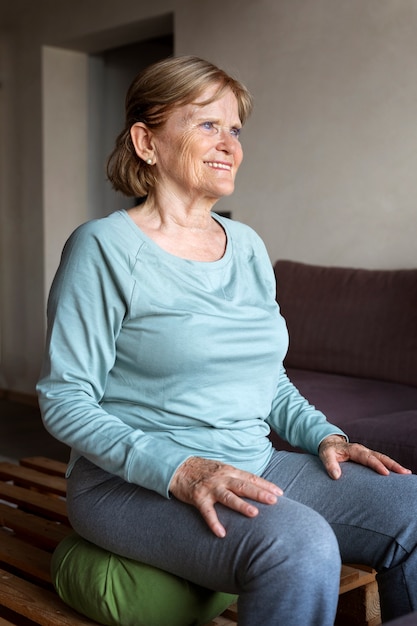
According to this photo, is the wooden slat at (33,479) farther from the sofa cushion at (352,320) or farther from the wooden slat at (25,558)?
the sofa cushion at (352,320)

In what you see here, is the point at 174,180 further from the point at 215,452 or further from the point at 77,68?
the point at 77,68

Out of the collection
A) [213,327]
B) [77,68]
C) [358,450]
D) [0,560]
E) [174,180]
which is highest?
[77,68]

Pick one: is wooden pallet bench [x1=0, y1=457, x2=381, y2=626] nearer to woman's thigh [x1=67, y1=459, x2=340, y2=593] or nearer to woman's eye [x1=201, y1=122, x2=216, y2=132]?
woman's thigh [x1=67, y1=459, x2=340, y2=593]

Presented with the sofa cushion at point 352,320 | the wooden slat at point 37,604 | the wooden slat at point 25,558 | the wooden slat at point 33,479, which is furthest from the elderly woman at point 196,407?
the sofa cushion at point 352,320

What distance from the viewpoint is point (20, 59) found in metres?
5.59

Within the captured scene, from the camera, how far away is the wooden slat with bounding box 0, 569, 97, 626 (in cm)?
140

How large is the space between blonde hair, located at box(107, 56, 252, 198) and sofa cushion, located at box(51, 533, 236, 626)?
2.26ft

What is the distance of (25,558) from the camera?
174cm

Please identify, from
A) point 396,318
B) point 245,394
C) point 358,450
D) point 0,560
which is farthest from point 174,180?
point 396,318

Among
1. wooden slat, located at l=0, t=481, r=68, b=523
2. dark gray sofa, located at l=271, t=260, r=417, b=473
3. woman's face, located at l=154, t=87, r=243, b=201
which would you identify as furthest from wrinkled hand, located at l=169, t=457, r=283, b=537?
dark gray sofa, located at l=271, t=260, r=417, b=473

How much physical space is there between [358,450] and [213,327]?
13.3 inches

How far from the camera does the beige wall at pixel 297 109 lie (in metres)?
3.64

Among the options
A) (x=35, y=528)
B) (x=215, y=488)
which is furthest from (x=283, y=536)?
(x=35, y=528)

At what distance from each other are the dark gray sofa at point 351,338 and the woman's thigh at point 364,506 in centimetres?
120
